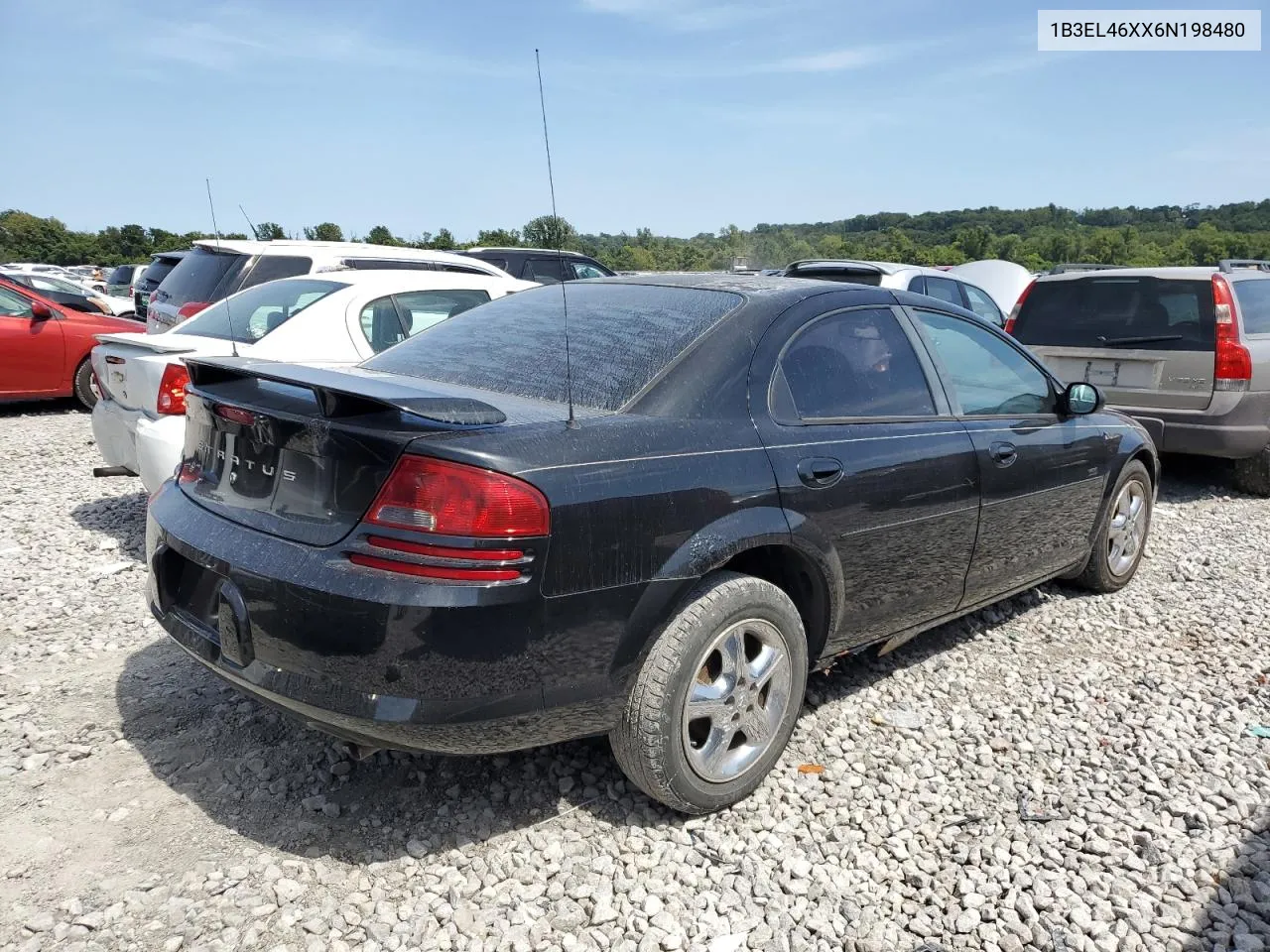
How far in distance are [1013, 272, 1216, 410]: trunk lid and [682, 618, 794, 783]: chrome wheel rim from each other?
17.3ft

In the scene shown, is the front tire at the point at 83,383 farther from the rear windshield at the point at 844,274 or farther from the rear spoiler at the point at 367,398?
the rear spoiler at the point at 367,398

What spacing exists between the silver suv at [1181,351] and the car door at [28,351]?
9.72 meters

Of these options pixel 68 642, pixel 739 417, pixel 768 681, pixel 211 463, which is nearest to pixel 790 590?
pixel 768 681

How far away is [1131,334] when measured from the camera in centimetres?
714

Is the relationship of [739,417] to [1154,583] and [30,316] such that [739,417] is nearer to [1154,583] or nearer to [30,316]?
[1154,583]

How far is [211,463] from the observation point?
281 centimetres

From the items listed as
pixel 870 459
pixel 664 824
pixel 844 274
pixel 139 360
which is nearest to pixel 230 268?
pixel 139 360

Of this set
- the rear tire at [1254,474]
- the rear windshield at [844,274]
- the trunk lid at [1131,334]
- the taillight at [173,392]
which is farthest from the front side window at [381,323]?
the rear tire at [1254,474]

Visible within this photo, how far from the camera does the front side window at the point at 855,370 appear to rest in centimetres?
308

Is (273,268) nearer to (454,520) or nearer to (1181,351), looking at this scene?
(454,520)

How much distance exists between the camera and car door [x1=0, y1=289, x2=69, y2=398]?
9.45 meters

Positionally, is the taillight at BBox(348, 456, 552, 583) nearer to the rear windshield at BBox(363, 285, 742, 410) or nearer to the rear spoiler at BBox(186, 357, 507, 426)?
the rear spoiler at BBox(186, 357, 507, 426)

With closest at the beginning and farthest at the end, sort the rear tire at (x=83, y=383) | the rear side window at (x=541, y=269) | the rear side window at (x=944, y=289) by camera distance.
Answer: the rear tire at (x=83, y=383)
the rear side window at (x=944, y=289)
the rear side window at (x=541, y=269)

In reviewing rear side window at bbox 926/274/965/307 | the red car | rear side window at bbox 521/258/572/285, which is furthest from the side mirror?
rear side window at bbox 521/258/572/285
